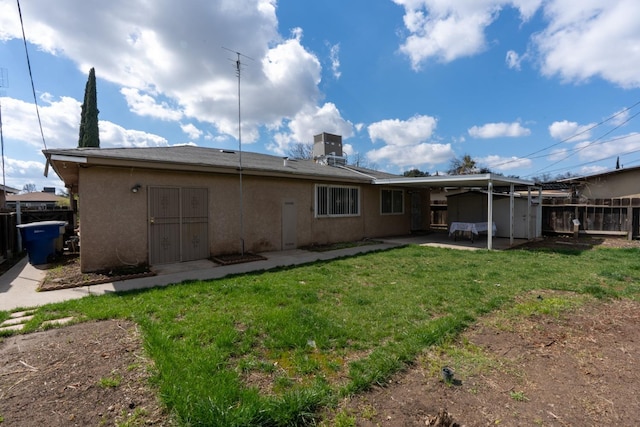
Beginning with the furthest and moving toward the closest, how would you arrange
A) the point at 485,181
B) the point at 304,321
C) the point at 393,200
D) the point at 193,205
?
the point at 393,200
the point at 485,181
the point at 193,205
the point at 304,321

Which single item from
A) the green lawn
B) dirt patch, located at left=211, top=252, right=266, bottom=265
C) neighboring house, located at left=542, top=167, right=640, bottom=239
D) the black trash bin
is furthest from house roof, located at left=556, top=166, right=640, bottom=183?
the black trash bin

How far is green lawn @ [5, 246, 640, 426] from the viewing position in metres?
2.42

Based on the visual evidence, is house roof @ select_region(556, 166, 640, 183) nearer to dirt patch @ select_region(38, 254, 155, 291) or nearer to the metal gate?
the metal gate

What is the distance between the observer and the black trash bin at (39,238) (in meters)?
7.25

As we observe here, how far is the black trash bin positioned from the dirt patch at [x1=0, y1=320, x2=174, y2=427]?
505 centimetres

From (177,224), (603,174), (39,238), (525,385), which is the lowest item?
(525,385)

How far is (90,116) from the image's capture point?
72.8ft

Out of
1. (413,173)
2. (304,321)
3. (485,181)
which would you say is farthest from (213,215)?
(413,173)

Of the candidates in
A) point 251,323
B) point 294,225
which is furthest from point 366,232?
point 251,323

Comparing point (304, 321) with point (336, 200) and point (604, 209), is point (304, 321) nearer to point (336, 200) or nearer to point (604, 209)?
point (336, 200)

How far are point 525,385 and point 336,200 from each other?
30.0 feet

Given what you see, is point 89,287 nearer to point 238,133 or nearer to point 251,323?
point 251,323

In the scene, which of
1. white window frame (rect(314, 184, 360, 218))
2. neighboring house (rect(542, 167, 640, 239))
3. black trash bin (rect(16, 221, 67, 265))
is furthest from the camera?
neighboring house (rect(542, 167, 640, 239))

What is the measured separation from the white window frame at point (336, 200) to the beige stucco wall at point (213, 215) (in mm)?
227
